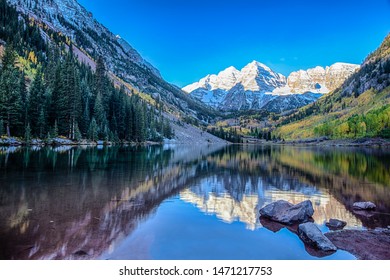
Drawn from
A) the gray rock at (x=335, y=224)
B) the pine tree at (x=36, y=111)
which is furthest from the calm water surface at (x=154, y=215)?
the pine tree at (x=36, y=111)

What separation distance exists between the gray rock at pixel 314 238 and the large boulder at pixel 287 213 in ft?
8.21

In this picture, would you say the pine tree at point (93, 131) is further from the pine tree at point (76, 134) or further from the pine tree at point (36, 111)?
the pine tree at point (36, 111)

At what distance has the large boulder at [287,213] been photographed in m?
15.7

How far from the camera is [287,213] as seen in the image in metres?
16.2

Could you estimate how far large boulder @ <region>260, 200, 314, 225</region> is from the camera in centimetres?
1573

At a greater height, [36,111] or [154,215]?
[36,111]

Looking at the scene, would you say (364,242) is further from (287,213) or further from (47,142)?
(47,142)

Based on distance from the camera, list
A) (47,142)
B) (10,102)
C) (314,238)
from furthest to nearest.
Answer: (47,142) → (10,102) → (314,238)

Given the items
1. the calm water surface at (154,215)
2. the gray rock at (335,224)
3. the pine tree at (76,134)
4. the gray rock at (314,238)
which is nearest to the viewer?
the calm water surface at (154,215)

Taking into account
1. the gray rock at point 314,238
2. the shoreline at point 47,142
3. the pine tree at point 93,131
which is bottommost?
the gray rock at point 314,238

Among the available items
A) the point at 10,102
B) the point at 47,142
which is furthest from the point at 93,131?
the point at 10,102

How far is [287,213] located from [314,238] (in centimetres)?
415

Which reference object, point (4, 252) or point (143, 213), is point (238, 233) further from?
point (4, 252)
